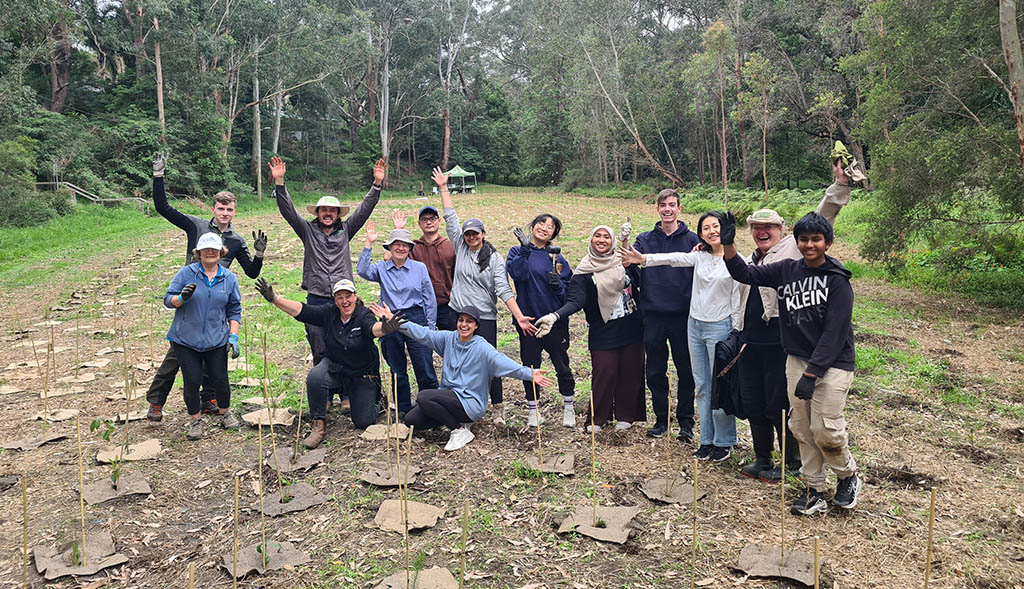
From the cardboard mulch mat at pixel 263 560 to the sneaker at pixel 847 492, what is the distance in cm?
353

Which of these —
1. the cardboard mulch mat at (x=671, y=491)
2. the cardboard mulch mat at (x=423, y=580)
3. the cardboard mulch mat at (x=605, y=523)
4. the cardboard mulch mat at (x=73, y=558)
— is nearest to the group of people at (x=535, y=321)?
the cardboard mulch mat at (x=671, y=491)

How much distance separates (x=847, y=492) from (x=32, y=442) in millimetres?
6738

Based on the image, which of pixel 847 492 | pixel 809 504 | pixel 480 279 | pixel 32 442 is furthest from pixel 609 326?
pixel 32 442

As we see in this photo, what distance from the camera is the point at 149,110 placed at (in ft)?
111

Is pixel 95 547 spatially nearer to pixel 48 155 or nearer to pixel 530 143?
pixel 48 155

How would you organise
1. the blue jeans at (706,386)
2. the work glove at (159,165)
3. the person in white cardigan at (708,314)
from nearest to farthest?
the person in white cardigan at (708,314), the blue jeans at (706,386), the work glove at (159,165)

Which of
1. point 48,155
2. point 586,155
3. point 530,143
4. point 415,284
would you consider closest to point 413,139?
point 530,143

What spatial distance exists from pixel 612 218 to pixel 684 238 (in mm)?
19317

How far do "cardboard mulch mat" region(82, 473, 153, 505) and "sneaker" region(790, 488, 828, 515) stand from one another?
4710 millimetres

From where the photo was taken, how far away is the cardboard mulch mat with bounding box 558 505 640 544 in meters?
4.17

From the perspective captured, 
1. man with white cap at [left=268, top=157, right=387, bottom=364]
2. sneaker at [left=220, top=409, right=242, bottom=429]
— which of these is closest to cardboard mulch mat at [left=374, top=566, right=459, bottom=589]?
man with white cap at [left=268, top=157, right=387, bottom=364]

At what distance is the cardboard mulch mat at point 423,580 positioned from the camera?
366 centimetres

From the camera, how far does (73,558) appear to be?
400 cm

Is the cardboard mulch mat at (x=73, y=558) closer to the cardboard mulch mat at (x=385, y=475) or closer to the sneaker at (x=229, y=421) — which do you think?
the cardboard mulch mat at (x=385, y=475)
